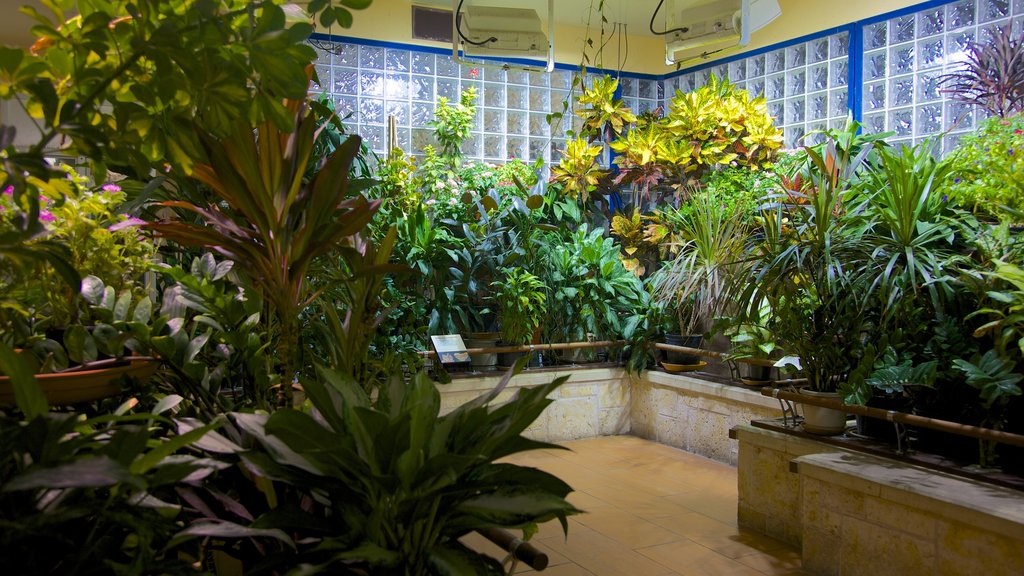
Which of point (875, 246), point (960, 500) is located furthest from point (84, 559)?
point (875, 246)

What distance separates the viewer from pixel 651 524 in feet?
12.0

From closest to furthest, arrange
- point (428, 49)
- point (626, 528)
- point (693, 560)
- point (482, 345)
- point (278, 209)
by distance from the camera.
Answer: point (278, 209)
point (693, 560)
point (626, 528)
point (482, 345)
point (428, 49)

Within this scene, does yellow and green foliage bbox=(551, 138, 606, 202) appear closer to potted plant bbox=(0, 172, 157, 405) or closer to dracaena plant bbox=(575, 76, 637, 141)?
dracaena plant bbox=(575, 76, 637, 141)

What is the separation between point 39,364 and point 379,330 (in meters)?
3.04

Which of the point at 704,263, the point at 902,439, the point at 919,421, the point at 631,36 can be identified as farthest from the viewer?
the point at 631,36

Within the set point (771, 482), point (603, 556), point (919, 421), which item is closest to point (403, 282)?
point (603, 556)

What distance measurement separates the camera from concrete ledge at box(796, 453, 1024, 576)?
95.7 inches

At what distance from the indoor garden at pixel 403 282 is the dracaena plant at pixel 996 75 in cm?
2

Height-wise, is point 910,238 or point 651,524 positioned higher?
point 910,238

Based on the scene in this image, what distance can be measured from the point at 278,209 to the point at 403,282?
10.6ft

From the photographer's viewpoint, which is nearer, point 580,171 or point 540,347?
point 540,347

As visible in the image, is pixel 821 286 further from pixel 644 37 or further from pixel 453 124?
pixel 644 37

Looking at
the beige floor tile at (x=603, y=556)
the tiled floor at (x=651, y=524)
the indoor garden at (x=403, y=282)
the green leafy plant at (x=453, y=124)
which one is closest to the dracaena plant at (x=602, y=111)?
the indoor garden at (x=403, y=282)

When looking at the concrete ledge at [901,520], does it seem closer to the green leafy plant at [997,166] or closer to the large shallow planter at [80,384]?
the green leafy plant at [997,166]
